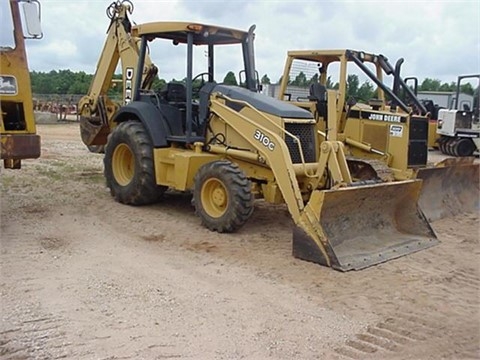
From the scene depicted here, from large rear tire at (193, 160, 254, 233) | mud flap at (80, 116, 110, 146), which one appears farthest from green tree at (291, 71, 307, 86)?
large rear tire at (193, 160, 254, 233)

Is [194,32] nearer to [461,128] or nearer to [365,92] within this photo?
[365,92]

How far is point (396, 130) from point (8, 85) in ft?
18.6

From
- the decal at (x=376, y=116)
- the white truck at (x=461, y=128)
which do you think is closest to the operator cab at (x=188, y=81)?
the decal at (x=376, y=116)

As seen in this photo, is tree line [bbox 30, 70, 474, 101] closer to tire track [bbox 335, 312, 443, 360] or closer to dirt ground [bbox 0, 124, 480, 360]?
dirt ground [bbox 0, 124, 480, 360]

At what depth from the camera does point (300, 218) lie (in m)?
5.87

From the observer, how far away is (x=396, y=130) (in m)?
9.05

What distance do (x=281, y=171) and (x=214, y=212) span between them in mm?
1026

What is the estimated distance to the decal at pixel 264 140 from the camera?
21.5 ft

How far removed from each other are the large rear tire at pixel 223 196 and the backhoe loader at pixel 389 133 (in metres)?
2.44

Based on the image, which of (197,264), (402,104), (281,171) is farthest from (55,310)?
(402,104)

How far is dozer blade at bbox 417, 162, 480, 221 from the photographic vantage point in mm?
8461

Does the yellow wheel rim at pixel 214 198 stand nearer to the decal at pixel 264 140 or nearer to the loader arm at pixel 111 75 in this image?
the decal at pixel 264 140

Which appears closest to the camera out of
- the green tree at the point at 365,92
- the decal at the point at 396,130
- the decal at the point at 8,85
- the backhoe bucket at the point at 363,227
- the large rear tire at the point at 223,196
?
the backhoe bucket at the point at 363,227

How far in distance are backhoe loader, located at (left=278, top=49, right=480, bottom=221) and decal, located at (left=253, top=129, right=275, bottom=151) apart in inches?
82.1
